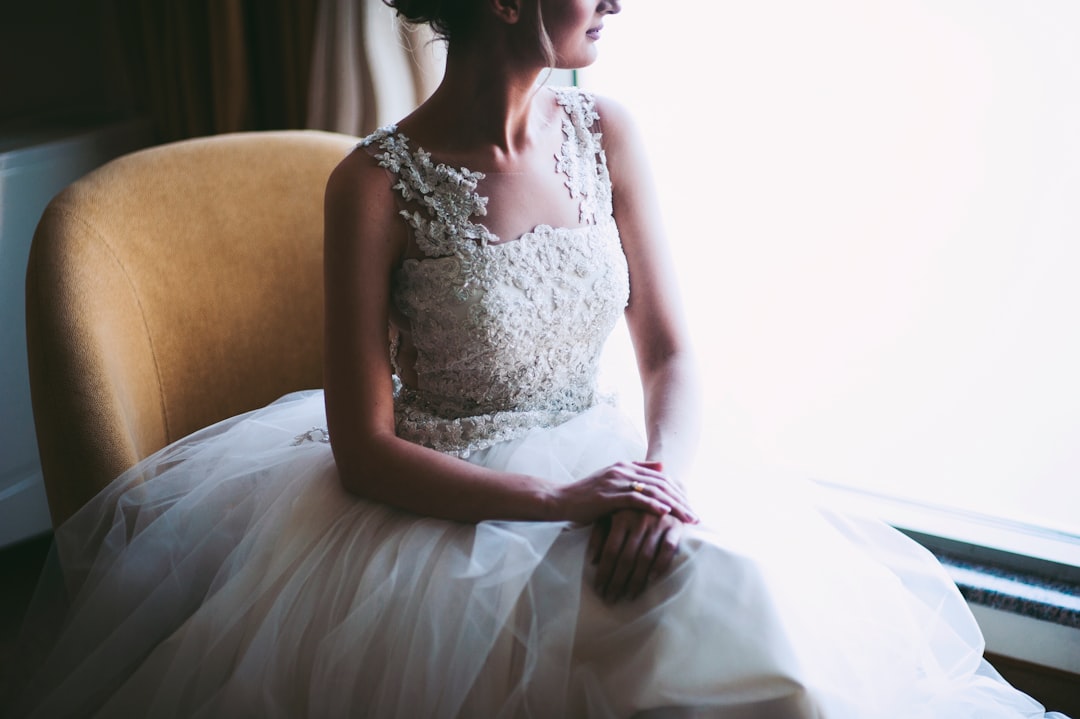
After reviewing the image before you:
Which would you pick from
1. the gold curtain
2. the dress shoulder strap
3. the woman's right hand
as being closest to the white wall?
the gold curtain

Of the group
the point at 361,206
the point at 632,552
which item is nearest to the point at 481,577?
the point at 632,552

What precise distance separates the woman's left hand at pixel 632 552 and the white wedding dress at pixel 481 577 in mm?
16

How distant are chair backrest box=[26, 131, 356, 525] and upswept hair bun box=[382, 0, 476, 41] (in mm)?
412

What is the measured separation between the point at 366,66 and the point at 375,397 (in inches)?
33.3

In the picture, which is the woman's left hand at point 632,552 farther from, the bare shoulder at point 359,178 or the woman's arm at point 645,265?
the bare shoulder at point 359,178

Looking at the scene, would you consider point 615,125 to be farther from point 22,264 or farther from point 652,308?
point 22,264

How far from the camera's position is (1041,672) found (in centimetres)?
151

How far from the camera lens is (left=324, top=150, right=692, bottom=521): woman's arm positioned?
42.7 inches

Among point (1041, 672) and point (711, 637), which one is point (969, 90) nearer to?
point (1041, 672)

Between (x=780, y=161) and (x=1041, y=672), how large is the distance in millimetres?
982

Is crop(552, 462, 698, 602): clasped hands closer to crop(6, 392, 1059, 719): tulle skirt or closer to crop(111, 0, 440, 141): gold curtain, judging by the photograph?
crop(6, 392, 1059, 719): tulle skirt

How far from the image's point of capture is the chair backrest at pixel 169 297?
3.91 ft

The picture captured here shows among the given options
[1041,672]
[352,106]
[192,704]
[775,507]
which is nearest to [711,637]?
[775,507]

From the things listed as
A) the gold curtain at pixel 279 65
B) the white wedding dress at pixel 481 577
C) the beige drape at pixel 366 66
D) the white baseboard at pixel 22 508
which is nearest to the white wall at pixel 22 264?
the white baseboard at pixel 22 508
